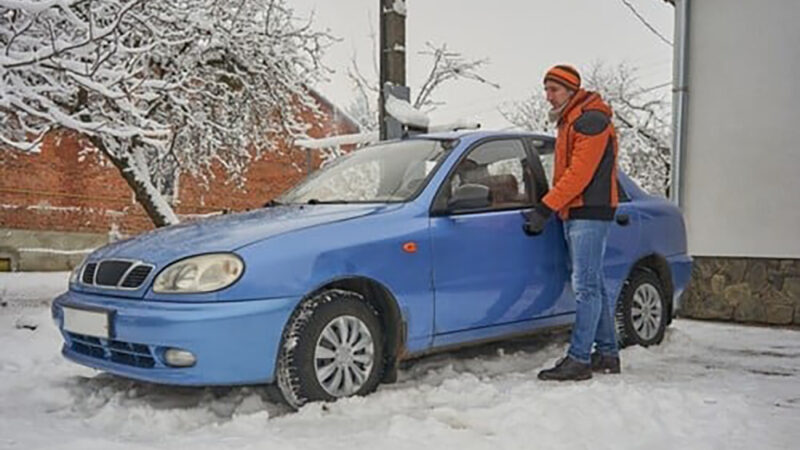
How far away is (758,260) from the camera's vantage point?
23.4 feet

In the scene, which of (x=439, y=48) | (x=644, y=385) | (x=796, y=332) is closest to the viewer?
(x=644, y=385)

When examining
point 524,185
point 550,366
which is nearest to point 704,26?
point 524,185

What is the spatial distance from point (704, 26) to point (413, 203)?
469 cm

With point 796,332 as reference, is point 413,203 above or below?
above

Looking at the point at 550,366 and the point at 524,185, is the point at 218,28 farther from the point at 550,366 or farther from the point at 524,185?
the point at 550,366

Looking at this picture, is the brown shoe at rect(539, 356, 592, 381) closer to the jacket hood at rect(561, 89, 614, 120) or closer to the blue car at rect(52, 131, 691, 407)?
the blue car at rect(52, 131, 691, 407)

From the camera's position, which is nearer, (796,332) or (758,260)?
(796,332)

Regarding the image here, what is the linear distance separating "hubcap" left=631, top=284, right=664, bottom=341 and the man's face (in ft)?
4.90

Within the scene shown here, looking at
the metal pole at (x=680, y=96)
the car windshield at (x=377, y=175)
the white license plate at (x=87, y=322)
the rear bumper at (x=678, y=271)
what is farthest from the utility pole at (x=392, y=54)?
the white license plate at (x=87, y=322)

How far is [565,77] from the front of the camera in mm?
4562

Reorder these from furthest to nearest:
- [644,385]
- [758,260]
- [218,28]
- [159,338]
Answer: [218,28] → [758,260] → [644,385] → [159,338]

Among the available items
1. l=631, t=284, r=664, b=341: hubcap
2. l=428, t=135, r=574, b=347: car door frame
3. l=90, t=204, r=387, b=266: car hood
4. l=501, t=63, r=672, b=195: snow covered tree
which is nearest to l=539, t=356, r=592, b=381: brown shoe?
l=428, t=135, r=574, b=347: car door frame

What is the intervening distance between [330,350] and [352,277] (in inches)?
14.7

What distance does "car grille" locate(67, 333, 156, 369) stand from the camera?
3551 mm
